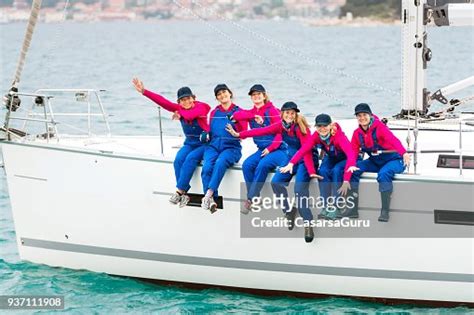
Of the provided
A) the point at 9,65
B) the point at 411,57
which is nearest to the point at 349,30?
the point at 9,65

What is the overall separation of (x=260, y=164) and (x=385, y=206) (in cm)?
138

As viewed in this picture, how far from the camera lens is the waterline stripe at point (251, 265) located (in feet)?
39.5

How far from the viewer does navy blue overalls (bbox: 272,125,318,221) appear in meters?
12.2

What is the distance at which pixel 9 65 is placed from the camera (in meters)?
52.3

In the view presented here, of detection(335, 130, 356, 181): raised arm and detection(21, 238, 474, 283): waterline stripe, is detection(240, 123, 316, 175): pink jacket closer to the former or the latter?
detection(335, 130, 356, 181): raised arm

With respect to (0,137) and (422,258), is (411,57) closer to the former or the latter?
(422,258)

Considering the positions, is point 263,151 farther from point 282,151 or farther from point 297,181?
point 297,181

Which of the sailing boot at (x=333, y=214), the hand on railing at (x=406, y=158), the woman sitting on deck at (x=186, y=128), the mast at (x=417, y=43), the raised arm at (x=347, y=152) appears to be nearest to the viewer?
the hand on railing at (x=406, y=158)

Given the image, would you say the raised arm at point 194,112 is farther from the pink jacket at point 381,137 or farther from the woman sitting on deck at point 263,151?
the pink jacket at point 381,137

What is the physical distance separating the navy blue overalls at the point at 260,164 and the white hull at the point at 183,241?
0.17 metres

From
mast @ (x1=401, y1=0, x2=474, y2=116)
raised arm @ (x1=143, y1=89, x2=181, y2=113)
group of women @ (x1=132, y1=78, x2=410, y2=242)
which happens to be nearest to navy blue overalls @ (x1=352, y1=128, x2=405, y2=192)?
group of women @ (x1=132, y1=78, x2=410, y2=242)

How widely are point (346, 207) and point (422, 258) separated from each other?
93 centimetres

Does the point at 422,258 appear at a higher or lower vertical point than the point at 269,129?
lower

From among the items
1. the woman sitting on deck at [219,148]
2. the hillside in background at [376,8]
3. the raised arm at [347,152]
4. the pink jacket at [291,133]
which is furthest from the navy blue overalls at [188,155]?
the hillside in background at [376,8]
